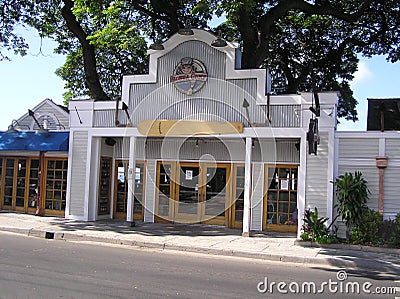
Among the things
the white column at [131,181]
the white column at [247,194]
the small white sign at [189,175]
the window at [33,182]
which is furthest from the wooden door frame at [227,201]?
the window at [33,182]

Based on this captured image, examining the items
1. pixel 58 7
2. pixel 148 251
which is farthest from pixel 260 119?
pixel 58 7

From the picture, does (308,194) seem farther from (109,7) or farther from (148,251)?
(109,7)

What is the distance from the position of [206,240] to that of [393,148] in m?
5.88

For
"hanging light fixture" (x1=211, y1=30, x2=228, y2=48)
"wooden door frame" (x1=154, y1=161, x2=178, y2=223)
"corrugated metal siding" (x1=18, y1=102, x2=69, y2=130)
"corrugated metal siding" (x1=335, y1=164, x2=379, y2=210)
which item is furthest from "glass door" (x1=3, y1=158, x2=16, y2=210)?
"corrugated metal siding" (x1=335, y1=164, x2=379, y2=210)

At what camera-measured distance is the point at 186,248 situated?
11859 mm

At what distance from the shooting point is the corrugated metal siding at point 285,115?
1367 centimetres

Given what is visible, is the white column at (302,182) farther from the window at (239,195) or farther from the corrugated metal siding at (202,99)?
the window at (239,195)

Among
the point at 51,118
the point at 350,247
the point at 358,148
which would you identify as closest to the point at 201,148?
the point at 358,148

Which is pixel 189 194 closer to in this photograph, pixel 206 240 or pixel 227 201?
pixel 227 201

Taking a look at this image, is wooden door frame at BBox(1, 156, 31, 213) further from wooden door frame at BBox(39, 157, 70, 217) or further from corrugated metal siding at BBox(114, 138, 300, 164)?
corrugated metal siding at BBox(114, 138, 300, 164)

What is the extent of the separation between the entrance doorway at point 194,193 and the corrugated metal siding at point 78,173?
2.68 meters

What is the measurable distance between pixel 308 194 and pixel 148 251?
499cm

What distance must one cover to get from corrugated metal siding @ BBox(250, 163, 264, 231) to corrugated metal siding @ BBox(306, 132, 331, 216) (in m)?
2.19

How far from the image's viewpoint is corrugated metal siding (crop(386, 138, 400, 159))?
42.1 ft
